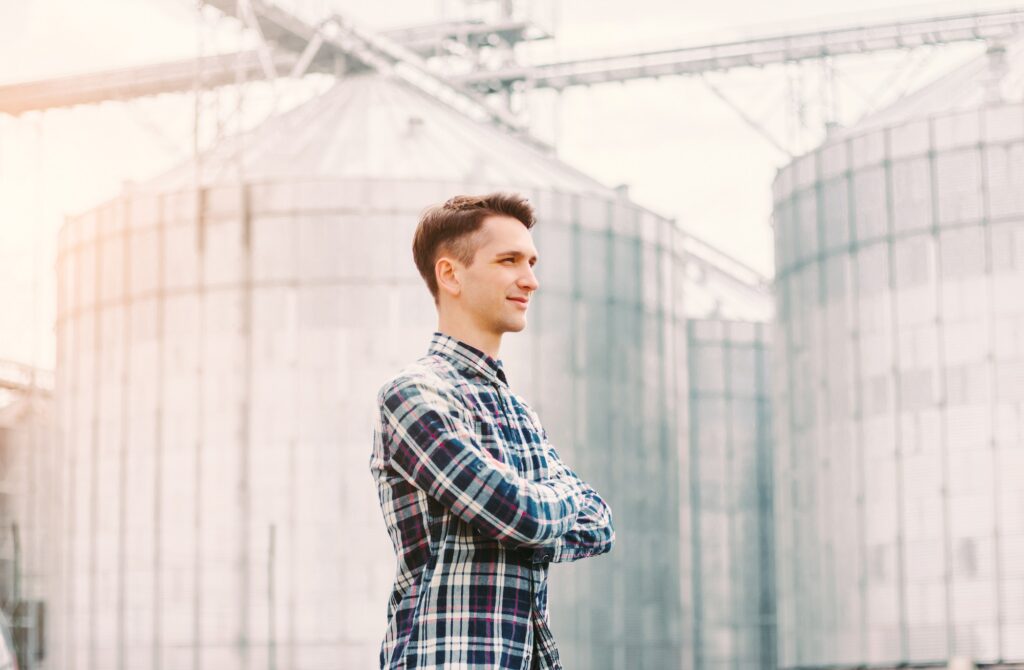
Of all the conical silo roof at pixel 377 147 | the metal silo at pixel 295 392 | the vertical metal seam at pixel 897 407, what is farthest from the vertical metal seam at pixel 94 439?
the vertical metal seam at pixel 897 407

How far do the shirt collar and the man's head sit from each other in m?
0.05

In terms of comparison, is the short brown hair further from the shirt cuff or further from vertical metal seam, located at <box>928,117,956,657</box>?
vertical metal seam, located at <box>928,117,956,657</box>

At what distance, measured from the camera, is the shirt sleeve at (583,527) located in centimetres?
366

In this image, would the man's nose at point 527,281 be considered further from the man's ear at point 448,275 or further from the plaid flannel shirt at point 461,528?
the plaid flannel shirt at point 461,528

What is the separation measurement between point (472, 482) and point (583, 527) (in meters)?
0.43

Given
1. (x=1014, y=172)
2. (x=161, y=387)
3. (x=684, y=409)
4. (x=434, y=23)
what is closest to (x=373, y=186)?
(x=161, y=387)

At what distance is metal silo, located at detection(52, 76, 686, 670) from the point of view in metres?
31.5

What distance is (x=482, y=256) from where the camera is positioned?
12.1ft

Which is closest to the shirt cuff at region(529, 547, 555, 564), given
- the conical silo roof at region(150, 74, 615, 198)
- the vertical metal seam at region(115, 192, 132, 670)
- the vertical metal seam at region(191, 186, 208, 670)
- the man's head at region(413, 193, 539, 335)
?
the man's head at region(413, 193, 539, 335)

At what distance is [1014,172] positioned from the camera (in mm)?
30219

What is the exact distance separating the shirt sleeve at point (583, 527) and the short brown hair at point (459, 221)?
18.8 inches

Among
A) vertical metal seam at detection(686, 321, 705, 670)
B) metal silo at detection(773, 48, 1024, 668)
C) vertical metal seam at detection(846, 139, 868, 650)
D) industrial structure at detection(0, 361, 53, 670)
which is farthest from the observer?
industrial structure at detection(0, 361, 53, 670)

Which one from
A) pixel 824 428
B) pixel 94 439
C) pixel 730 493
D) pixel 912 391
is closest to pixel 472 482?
pixel 912 391

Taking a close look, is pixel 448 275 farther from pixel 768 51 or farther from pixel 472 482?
pixel 768 51
